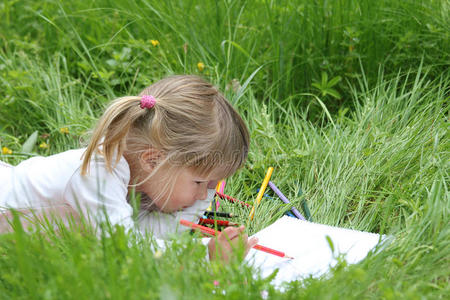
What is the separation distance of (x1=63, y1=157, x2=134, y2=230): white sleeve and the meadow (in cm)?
14

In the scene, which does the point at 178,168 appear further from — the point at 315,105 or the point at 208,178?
the point at 315,105

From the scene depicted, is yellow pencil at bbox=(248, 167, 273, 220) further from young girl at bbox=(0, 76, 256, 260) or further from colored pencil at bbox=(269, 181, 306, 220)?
young girl at bbox=(0, 76, 256, 260)

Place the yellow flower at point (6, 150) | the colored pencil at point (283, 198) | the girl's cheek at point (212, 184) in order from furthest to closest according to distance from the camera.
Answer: the yellow flower at point (6, 150) < the colored pencil at point (283, 198) < the girl's cheek at point (212, 184)

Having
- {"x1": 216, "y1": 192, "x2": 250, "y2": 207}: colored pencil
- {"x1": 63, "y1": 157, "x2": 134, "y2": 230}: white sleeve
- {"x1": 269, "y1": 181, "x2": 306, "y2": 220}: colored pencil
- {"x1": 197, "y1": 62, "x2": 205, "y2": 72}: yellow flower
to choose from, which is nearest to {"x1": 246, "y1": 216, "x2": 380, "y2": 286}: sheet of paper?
{"x1": 269, "y1": 181, "x2": 306, "y2": 220}: colored pencil

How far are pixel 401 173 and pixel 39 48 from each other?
2.13 metres

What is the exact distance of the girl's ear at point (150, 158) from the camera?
1822 mm

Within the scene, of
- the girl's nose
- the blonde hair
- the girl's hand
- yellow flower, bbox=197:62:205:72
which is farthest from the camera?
yellow flower, bbox=197:62:205:72

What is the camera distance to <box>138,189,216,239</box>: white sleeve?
75.2 inches

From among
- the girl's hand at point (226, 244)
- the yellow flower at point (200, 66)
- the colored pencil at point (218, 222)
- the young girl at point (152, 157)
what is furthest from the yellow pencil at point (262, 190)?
the yellow flower at point (200, 66)

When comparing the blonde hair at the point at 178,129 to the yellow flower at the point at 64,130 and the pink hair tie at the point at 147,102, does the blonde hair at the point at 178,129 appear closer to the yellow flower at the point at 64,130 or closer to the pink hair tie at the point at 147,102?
the pink hair tie at the point at 147,102

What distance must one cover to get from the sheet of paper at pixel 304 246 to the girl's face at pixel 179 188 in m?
0.27

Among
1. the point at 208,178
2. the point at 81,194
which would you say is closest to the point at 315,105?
the point at 208,178

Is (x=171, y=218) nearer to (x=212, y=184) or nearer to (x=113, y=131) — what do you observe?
(x=212, y=184)

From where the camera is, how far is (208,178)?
186cm
